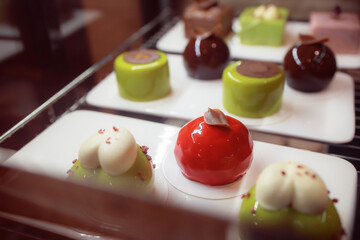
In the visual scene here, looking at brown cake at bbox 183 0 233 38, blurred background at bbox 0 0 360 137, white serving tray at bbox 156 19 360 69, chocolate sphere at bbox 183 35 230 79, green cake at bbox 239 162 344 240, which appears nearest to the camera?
green cake at bbox 239 162 344 240

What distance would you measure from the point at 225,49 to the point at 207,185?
2.20ft

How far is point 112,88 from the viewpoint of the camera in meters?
1.42

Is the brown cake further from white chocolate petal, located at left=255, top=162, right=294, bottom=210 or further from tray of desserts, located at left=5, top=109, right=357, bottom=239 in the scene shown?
white chocolate petal, located at left=255, top=162, right=294, bottom=210

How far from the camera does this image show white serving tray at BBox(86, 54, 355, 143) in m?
1.14

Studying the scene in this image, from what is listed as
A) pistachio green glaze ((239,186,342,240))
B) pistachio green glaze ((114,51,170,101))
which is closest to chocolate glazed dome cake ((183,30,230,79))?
pistachio green glaze ((114,51,170,101))

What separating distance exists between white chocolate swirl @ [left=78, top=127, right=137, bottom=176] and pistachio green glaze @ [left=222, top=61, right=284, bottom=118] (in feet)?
1.68

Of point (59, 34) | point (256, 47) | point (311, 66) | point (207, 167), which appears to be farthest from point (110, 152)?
point (59, 34)

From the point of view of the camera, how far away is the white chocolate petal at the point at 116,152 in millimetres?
736

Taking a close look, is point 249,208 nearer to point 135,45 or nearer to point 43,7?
point 135,45

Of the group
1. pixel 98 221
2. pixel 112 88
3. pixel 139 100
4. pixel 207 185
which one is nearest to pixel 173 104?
pixel 139 100

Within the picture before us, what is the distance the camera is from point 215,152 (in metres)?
0.87

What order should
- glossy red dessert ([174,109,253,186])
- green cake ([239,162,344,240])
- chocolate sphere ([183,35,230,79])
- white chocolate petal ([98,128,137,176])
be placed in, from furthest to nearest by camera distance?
chocolate sphere ([183,35,230,79])
glossy red dessert ([174,109,253,186])
white chocolate petal ([98,128,137,176])
green cake ([239,162,344,240])

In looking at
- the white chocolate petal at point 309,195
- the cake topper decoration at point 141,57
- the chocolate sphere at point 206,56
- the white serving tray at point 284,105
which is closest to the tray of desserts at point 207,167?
the white chocolate petal at point 309,195

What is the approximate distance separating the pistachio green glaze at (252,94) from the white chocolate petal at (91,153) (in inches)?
21.8
